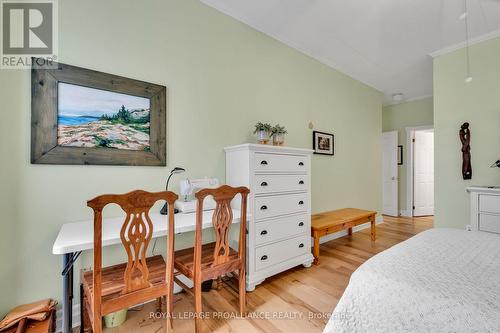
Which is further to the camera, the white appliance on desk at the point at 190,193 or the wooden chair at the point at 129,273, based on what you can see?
the white appliance on desk at the point at 190,193

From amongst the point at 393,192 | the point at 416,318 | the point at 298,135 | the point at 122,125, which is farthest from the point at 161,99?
the point at 393,192

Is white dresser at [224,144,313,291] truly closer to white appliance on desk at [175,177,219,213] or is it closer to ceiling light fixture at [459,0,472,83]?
white appliance on desk at [175,177,219,213]

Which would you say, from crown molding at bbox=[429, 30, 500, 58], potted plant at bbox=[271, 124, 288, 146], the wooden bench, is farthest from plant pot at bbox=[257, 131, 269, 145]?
crown molding at bbox=[429, 30, 500, 58]

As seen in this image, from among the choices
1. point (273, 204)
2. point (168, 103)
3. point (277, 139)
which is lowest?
point (273, 204)

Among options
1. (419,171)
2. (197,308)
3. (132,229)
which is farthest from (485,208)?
(132,229)

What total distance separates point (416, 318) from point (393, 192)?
210 inches

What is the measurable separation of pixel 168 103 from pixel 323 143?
237cm

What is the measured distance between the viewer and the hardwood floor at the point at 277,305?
5.32ft

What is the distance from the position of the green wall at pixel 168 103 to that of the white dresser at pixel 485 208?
162 centimetres

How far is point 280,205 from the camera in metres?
2.31

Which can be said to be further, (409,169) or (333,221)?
(409,169)

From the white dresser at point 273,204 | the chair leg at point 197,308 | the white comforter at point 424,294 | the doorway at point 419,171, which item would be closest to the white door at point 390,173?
the doorway at point 419,171

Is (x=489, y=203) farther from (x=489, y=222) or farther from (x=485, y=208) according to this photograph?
(x=489, y=222)

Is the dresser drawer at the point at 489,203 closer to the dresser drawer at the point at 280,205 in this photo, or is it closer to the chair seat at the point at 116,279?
the dresser drawer at the point at 280,205
